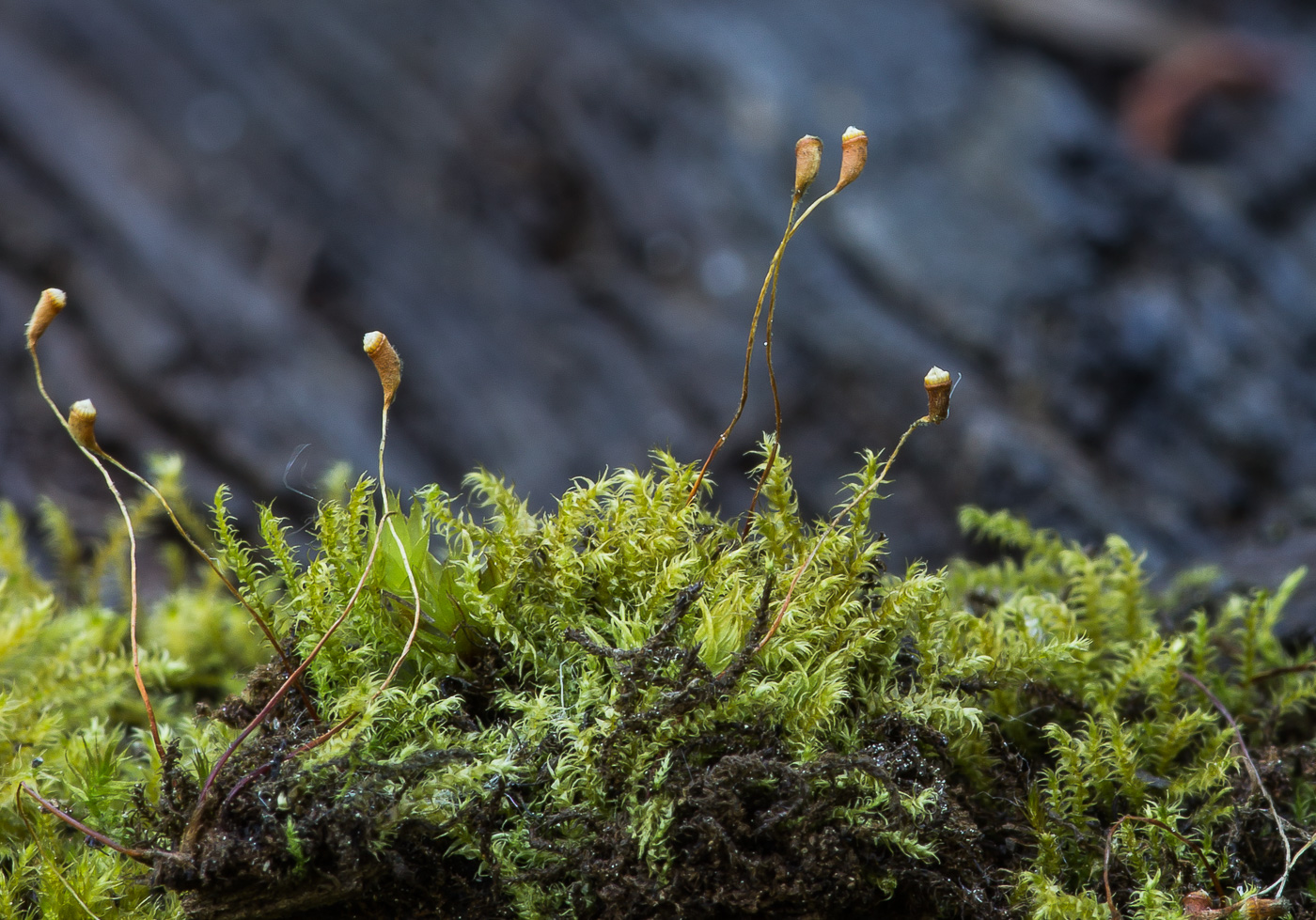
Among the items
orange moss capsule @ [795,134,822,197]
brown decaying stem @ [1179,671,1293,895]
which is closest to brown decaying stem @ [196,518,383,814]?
orange moss capsule @ [795,134,822,197]

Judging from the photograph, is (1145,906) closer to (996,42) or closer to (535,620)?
(535,620)

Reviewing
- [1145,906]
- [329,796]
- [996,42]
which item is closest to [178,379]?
[329,796]

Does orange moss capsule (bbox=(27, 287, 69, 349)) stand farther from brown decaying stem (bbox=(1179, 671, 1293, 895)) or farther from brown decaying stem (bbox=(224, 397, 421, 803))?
brown decaying stem (bbox=(1179, 671, 1293, 895))

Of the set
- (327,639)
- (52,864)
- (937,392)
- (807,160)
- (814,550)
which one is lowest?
(52,864)

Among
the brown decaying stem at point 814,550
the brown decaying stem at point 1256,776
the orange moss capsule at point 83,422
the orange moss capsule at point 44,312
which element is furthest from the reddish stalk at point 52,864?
the brown decaying stem at point 1256,776

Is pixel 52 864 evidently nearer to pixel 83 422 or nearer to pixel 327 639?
pixel 327 639

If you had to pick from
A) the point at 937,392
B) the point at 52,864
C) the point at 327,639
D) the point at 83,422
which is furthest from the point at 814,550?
the point at 52,864
